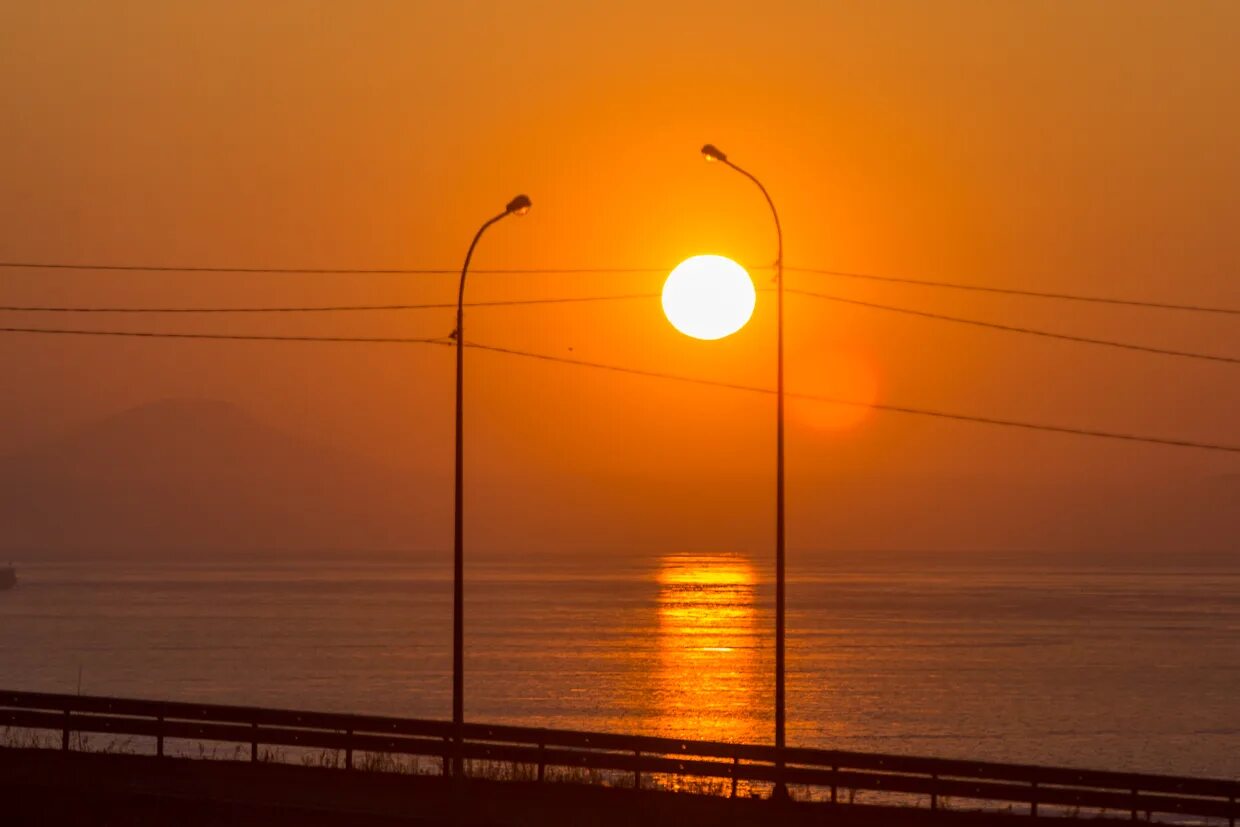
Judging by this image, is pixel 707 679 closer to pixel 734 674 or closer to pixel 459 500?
pixel 734 674

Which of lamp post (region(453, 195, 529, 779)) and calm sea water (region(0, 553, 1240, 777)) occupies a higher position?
calm sea water (region(0, 553, 1240, 777))

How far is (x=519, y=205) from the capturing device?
27797 millimetres

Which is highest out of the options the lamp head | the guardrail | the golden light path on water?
the golden light path on water

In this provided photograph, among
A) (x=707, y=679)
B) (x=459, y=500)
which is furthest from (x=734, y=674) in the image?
(x=459, y=500)

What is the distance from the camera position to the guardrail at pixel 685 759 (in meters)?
24.0

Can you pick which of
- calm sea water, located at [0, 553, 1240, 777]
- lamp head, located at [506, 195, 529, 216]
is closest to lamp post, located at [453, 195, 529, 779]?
lamp head, located at [506, 195, 529, 216]

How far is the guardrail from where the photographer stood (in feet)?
78.6

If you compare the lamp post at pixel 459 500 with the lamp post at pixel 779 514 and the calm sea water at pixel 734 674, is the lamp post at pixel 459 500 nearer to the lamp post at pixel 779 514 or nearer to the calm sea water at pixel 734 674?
the lamp post at pixel 779 514

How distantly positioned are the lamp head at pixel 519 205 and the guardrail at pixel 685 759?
903 centimetres

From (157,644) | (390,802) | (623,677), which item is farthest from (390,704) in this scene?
(390,802)

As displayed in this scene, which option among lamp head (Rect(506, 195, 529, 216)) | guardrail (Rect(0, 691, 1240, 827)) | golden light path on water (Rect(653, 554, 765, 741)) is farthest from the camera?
golden light path on water (Rect(653, 554, 765, 741))

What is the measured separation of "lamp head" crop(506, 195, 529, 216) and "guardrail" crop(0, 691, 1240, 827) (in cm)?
903

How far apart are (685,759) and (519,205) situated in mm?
10042

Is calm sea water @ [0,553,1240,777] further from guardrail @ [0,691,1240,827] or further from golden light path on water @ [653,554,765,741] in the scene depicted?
guardrail @ [0,691,1240,827]
